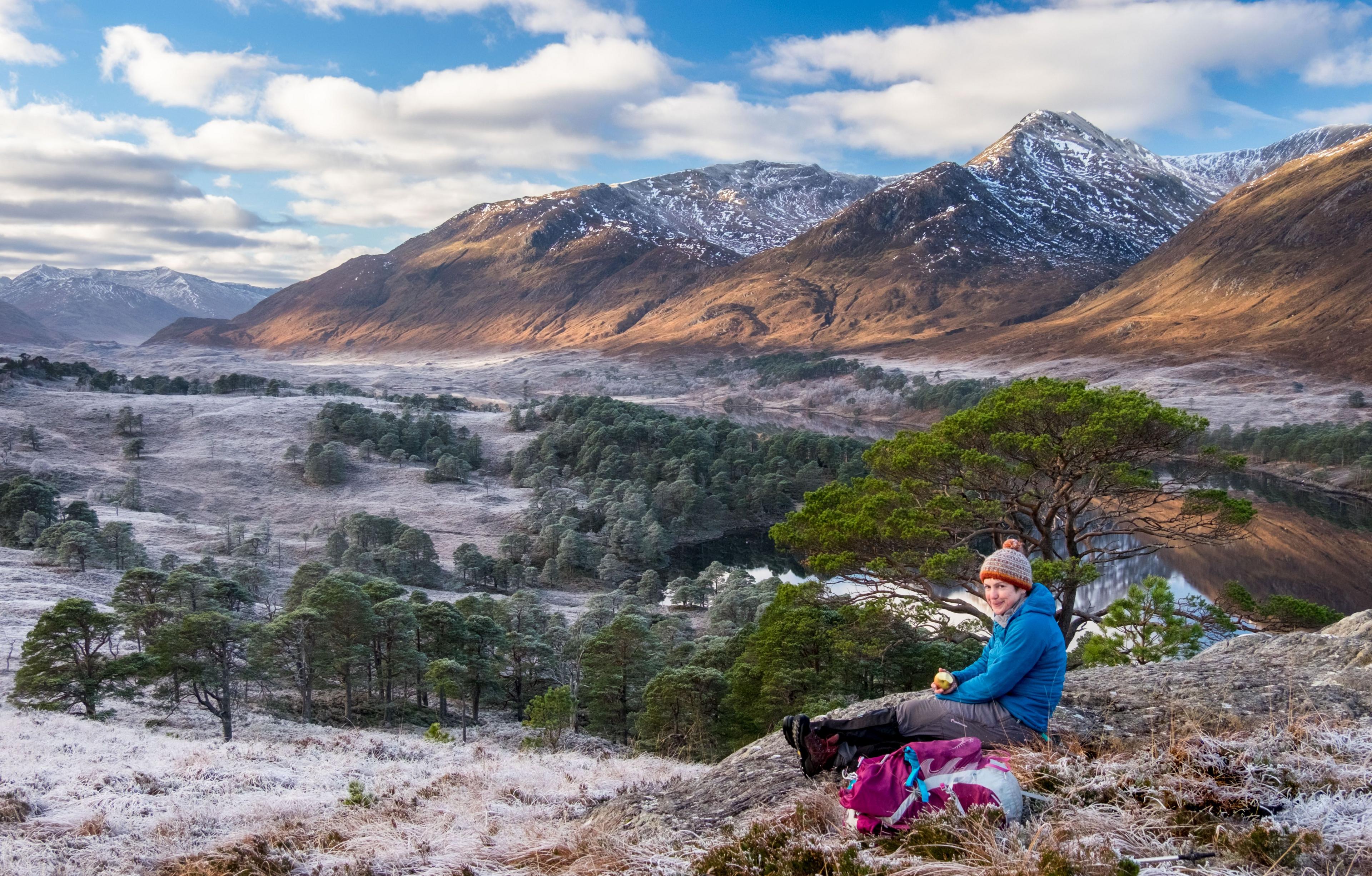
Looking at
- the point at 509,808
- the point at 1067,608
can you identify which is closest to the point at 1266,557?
the point at 1067,608

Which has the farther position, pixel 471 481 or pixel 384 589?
pixel 471 481

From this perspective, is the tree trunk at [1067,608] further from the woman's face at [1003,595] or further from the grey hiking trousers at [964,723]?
the woman's face at [1003,595]

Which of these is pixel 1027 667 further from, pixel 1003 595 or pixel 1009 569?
pixel 1009 569

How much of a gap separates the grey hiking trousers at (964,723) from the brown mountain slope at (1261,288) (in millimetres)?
103946

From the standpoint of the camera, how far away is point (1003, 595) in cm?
517

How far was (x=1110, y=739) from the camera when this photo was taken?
582 cm

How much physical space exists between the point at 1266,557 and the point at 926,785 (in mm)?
44665

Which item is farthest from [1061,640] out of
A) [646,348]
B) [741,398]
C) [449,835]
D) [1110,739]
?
[646,348]

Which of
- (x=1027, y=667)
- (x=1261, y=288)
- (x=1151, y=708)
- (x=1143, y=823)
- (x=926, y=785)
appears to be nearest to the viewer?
(x=1143, y=823)

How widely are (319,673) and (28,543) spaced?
28632mm

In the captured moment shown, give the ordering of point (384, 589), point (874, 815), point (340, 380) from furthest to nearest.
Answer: point (340, 380) < point (384, 589) < point (874, 815)

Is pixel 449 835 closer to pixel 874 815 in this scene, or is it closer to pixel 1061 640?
pixel 874 815

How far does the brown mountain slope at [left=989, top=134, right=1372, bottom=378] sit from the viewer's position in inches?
4026

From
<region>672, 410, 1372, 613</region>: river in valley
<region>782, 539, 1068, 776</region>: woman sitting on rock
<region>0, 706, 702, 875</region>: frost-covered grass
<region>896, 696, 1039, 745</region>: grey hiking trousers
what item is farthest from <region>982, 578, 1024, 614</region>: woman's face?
<region>672, 410, 1372, 613</region>: river in valley
